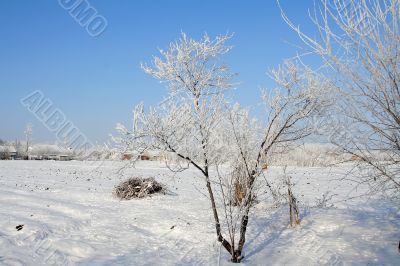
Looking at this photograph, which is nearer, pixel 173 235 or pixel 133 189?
pixel 173 235

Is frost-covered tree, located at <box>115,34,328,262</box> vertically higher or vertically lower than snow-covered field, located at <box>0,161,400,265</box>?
higher

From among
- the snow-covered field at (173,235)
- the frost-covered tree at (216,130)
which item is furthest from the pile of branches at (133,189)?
the frost-covered tree at (216,130)

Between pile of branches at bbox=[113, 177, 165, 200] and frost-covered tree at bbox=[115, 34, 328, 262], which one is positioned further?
pile of branches at bbox=[113, 177, 165, 200]

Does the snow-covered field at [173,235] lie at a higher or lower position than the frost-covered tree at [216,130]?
lower

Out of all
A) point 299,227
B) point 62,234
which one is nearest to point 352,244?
point 299,227

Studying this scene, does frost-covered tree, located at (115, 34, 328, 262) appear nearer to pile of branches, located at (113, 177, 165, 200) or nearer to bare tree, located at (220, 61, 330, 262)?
bare tree, located at (220, 61, 330, 262)

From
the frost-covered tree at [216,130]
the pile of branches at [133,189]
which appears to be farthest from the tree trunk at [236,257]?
the pile of branches at [133,189]

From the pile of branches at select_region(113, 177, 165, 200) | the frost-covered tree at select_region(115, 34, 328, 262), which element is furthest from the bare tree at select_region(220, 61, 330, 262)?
the pile of branches at select_region(113, 177, 165, 200)

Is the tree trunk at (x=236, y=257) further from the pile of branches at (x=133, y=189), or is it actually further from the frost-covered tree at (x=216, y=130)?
the pile of branches at (x=133, y=189)

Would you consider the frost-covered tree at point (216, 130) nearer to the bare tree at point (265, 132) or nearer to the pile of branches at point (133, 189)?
the bare tree at point (265, 132)

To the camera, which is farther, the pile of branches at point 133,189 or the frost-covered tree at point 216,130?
the pile of branches at point 133,189

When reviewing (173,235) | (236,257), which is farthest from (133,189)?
(236,257)

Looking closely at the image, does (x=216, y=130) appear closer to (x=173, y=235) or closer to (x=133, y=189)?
(x=173, y=235)

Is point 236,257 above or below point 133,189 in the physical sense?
below
